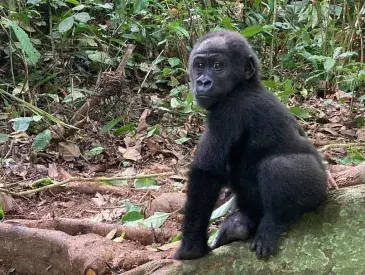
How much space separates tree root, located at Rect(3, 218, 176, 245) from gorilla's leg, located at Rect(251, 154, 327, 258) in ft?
4.97

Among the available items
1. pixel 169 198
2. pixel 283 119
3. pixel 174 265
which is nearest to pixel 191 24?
pixel 169 198

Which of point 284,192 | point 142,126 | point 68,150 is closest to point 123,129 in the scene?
point 142,126

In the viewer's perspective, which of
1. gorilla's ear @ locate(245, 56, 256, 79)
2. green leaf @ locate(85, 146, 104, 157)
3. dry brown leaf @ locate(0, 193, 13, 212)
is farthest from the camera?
green leaf @ locate(85, 146, 104, 157)

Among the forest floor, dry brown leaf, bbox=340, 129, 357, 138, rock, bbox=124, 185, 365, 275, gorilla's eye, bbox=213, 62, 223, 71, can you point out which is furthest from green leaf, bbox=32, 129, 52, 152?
dry brown leaf, bbox=340, 129, 357, 138

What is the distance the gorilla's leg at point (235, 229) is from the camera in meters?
3.67

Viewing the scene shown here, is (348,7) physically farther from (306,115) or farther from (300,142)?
(300,142)

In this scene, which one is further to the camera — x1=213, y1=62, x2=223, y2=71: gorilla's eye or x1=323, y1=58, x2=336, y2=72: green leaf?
x1=323, y1=58, x2=336, y2=72: green leaf

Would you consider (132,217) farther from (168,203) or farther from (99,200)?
(99,200)

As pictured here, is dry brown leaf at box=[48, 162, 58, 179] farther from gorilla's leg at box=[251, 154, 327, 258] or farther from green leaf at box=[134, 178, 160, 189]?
gorilla's leg at box=[251, 154, 327, 258]

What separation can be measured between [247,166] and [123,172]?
3.32 metres

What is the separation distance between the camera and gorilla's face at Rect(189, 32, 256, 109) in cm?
425

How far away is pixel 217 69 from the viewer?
4.38 metres

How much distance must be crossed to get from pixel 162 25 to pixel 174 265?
22.8 ft

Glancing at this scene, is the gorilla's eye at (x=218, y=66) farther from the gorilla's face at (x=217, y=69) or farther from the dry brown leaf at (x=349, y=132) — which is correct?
the dry brown leaf at (x=349, y=132)
